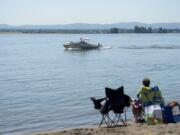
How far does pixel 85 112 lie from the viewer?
54.0 ft

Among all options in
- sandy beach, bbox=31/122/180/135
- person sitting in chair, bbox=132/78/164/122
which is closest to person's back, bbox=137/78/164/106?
person sitting in chair, bbox=132/78/164/122

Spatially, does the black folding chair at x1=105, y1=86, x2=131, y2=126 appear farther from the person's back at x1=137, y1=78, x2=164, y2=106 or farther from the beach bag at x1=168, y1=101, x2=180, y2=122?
the beach bag at x1=168, y1=101, x2=180, y2=122

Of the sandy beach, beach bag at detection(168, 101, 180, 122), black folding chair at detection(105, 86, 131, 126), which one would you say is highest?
black folding chair at detection(105, 86, 131, 126)

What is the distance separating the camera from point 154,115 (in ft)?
39.9

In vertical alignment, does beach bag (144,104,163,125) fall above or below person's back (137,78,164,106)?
below

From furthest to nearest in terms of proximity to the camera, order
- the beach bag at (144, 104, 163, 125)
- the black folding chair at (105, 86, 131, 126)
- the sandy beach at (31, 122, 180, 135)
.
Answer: the black folding chair at (105, 86, 131, 126), the beach bag at (144, 104, 163, 125), the sandy beach at (31, 122, 180, 135)

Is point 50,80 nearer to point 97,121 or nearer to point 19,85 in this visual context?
point 19,85

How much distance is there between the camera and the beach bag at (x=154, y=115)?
12156 mm

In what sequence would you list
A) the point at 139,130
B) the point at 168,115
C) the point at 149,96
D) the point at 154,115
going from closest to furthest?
the point at 139,130 → the point at 154,115 → the point at 168,115 → the point at 149,96

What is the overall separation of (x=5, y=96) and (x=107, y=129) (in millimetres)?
9662

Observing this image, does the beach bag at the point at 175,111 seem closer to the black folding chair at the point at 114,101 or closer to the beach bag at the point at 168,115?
the beach bag at the point at 168,115

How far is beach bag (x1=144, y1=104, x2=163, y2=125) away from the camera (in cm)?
1216

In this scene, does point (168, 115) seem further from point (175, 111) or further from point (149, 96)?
point (149, 96)

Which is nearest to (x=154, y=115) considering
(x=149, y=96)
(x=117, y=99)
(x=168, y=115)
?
(x=168, y=115)
